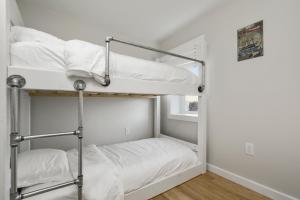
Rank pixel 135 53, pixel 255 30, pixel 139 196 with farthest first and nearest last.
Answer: pixel 135 53 → pixel 255 30 → pixel 139 196

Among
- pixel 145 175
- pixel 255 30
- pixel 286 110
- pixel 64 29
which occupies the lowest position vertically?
pixel 145 175

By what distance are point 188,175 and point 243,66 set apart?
1375 millimetres

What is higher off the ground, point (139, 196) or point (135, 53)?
point (135, 53)

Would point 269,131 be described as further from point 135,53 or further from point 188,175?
point 135,53

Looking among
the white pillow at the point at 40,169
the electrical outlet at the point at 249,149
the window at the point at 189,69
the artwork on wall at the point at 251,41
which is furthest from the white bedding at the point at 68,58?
the electrical outlet at the point at 249,149

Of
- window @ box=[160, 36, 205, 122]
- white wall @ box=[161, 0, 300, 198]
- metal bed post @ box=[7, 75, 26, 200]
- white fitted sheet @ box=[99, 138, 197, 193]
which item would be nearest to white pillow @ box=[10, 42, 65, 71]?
metal bed post @ box=[7, 75, 26, 200]

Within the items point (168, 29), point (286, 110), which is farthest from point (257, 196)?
point (168, 29)

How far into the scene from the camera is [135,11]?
76.4 inches

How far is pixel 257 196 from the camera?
1.42 meters

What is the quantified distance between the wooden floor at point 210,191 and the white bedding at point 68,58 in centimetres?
117

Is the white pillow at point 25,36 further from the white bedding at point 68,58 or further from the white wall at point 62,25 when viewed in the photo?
the white wall at point 62,25

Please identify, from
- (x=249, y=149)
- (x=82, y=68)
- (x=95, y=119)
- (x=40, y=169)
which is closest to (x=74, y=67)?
(x=82, y=68)

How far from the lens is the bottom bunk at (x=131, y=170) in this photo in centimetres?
103

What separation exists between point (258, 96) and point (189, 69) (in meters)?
1.18
